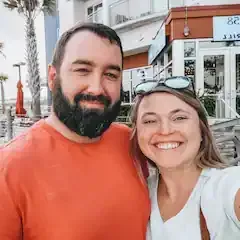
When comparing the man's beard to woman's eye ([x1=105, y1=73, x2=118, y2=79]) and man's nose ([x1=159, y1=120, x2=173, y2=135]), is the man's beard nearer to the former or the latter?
woman's eye ([x1=105, y1=73, x2=118, y2=79])

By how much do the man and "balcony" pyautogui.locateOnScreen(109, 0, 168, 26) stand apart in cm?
1470

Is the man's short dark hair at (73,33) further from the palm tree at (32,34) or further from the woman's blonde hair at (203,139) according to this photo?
the palm tree at (32,34)

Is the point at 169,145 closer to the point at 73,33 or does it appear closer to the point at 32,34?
the point at 73,33

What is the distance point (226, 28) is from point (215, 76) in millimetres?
1410

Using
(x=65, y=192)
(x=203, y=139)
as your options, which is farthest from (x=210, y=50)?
(x=65, y=192)

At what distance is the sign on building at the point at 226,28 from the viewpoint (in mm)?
10791

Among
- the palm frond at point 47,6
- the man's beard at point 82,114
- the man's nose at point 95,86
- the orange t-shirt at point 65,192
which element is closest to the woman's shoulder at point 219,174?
the orange t-shirt at point 65,192

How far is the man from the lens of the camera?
5.15 ft

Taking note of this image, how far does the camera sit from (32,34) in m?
17.8

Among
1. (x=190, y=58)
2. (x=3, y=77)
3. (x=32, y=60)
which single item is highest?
(x=3, y=77)

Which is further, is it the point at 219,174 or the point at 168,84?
the point at 168,84

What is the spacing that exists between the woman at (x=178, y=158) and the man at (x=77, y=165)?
12 cm

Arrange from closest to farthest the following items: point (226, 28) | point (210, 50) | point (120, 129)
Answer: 1. point (120, 129)
2. point (226, 28)
3. point (210, 50)

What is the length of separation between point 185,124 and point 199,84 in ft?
32.8
